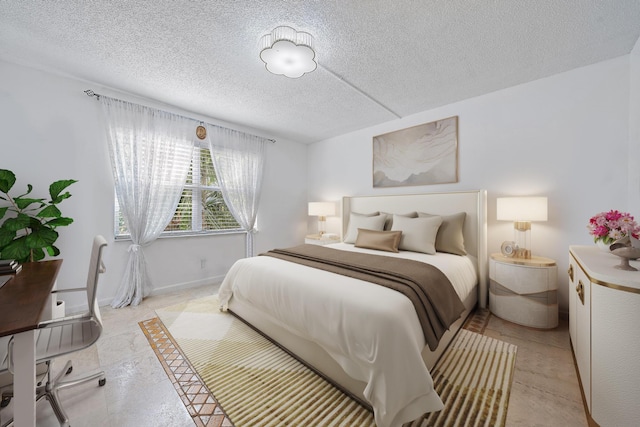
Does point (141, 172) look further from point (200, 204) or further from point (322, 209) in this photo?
point (322, 209)

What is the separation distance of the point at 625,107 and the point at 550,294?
183cm

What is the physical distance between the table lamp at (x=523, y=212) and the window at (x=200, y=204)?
12.4 feet

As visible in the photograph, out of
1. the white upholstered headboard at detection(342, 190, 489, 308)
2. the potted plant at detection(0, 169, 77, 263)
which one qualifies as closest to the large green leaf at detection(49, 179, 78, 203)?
the potted plant at detection(0, 169, 77, 263)

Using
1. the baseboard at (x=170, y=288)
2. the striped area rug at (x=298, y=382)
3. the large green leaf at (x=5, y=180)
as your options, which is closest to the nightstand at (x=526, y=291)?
the striped area rug at (x=298, y=382)

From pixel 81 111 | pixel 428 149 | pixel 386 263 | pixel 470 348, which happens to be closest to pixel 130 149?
pixel 81 111

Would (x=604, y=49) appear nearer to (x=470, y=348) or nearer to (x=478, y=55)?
(x=478, y=55)

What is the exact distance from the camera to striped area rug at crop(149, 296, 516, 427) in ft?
4.47

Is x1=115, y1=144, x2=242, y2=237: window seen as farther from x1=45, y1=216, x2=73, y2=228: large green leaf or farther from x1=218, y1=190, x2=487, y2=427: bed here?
x1=218, y1=190, x2=487, y2=427: bed

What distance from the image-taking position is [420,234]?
281 cm

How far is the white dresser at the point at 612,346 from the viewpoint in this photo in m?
1.10

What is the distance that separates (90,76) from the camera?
264 centimetres

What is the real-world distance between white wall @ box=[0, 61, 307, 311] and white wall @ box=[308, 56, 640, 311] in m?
3.83

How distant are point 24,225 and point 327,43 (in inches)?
120

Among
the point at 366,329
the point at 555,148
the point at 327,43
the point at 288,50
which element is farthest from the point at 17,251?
the point at 555,148
